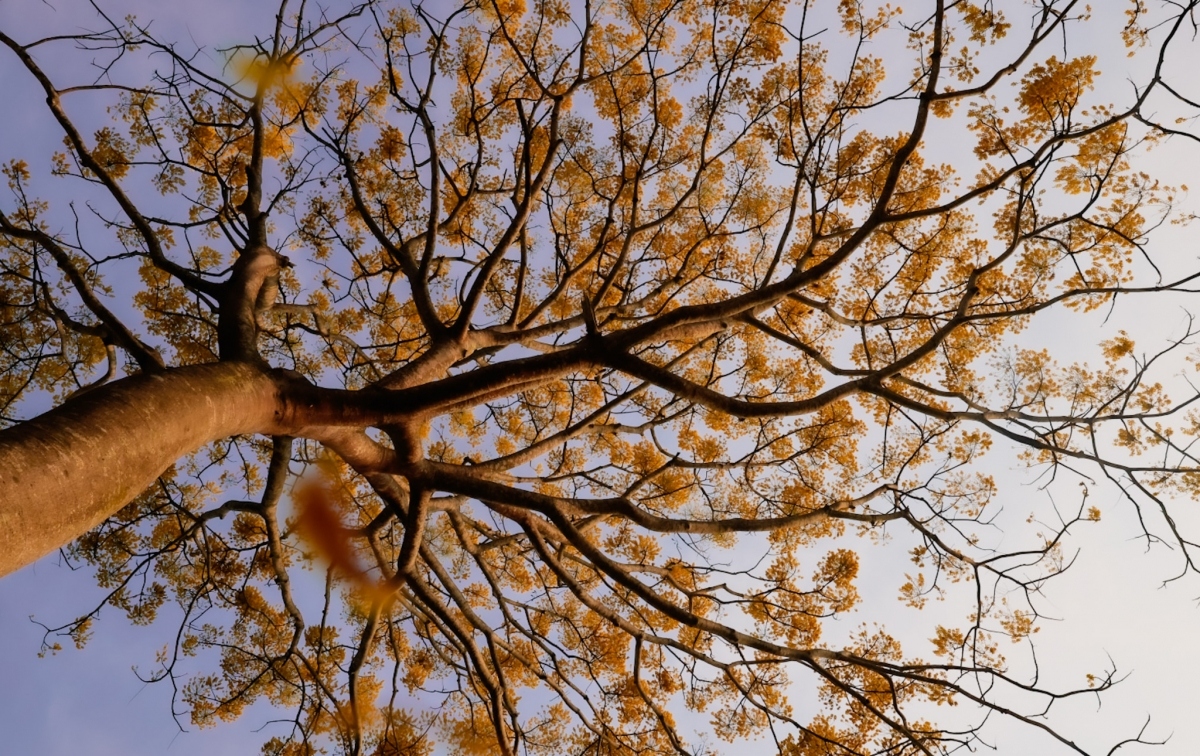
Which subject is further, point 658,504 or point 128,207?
point 658,504

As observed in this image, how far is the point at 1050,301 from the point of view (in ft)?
14.5

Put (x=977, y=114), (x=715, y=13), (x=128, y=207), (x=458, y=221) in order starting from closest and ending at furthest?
(x=128, y=207) → (x=977, y=114) → (x=715, y=13) → (x=458, y=221)

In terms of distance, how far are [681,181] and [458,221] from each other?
9.14 ft

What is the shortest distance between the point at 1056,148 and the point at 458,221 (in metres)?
5.92

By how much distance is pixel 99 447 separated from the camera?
2502 mm

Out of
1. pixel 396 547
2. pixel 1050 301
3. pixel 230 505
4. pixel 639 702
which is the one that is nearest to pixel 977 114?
pixel 1050 301

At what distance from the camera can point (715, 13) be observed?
5.76 m

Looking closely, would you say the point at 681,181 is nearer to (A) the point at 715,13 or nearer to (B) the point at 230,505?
(A) the point at 715,13

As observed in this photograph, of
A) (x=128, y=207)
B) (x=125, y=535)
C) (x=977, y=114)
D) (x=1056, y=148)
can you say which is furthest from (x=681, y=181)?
(x=125, y=535)

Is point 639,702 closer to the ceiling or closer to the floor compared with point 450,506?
closer to the floor

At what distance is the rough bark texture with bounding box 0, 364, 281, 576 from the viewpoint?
7.22ft

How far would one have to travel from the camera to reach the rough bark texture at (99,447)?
2199 mm

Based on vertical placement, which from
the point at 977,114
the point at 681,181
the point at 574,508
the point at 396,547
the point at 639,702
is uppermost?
the point at 681,181

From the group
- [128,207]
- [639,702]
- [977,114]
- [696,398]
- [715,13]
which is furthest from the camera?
[639,702]
